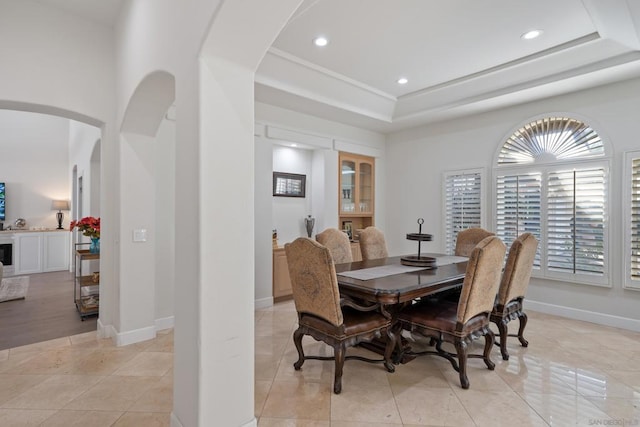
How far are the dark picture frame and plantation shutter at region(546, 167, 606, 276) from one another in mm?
3412

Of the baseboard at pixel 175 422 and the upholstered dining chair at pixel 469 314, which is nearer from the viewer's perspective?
the baseboard at pixel 175 422

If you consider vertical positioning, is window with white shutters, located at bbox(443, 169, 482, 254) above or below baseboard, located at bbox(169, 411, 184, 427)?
above

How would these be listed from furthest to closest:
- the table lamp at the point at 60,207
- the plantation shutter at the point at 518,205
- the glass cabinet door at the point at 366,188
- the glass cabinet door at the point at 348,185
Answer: the table lamp at the point at 60,207, the glass cabinet door at the point at 366,188, the glass cabinet door at the point at 348,185, the plantation shutter at the point at 518,205

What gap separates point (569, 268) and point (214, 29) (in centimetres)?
459

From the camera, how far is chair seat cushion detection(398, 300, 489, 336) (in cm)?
244

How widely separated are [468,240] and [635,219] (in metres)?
1.68

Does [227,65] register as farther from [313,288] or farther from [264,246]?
[264,246]

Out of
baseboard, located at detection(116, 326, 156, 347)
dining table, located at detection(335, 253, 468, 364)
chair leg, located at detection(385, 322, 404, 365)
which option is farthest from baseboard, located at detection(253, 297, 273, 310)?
chair leg, located at detection(385, 322, 404, 365)

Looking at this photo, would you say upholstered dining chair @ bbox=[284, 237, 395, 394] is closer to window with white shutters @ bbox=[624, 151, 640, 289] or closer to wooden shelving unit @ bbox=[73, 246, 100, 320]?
wooden shelving unit @ bbox=[73, 246, 100, 320]

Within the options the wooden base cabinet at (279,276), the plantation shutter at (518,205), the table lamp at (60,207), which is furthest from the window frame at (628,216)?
the table lamp at (60,207)

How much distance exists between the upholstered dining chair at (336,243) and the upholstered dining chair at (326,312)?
983 millimetres

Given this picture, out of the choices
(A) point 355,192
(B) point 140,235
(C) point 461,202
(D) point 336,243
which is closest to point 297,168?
(A) point 355,192

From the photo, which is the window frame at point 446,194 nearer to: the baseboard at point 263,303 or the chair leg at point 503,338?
the chair leg at point 503,338

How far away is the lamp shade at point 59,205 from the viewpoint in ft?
24.6
